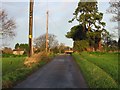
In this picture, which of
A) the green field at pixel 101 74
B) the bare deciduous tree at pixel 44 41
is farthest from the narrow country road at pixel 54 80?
the bare deciduous tree at pixel 44 41

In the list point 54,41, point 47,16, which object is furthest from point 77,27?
point 54,41

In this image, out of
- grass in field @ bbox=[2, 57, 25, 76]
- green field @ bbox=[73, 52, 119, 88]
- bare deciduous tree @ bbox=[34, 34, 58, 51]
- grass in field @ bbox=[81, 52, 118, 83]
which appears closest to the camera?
green field @ bbox=[73, 52, 119, 88]

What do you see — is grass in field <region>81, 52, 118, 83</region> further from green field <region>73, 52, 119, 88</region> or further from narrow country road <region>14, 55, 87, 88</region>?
narrow country road <region>14, 55, 87, 88</region>

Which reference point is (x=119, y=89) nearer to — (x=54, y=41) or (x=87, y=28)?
(x=87, y=28)

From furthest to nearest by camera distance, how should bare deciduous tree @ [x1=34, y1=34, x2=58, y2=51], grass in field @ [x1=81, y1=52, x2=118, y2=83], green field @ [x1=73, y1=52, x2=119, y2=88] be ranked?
bare deciduous tree @ [x1=34, y1=34, x2=58, y2=51] → grass in field @ [x1=81, y1=52, x2=118, y2=83] → green field @ [x1=73, y1=52, x2=119, y2=88]

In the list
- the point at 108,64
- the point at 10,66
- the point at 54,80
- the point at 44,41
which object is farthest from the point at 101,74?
the point at 44,41

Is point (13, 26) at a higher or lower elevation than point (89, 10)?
lower

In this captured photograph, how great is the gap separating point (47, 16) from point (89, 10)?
64.2 feet

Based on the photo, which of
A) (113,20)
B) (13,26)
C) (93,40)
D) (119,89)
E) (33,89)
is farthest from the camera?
(93,40)

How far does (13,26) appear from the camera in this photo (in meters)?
59.8

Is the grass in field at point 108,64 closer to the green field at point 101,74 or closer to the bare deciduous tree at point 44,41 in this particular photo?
the green field at point 101,74

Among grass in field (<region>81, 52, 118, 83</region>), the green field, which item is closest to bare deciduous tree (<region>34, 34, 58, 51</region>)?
grass in field (<region>81, 52, 118, 83</region>)

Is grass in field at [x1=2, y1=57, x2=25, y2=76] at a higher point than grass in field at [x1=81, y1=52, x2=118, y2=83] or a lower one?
lower

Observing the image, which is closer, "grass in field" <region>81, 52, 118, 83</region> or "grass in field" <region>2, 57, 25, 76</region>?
"grass in field" <region>81, 52, 118, 83</region>
